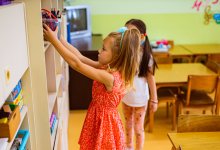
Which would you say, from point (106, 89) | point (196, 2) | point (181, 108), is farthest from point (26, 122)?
point (196, 2)

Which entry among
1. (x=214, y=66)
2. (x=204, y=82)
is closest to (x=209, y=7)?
(x=214, y=66)

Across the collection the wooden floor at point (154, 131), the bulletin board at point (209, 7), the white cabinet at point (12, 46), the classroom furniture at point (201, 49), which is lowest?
the wooden floor at point (154, 131)

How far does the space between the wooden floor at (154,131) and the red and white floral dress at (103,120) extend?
3.81 feet

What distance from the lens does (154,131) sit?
324 centimetres

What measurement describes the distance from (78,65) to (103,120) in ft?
1.35

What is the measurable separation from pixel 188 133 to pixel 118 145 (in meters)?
0.46

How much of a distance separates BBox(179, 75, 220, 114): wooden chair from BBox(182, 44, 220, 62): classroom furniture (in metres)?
1.15

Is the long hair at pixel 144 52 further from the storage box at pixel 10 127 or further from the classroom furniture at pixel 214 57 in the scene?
the classroom furniture at pixel 214 57

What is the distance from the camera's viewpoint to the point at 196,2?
4672 mm

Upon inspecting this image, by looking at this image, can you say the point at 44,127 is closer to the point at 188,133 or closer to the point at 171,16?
the point at 188,133

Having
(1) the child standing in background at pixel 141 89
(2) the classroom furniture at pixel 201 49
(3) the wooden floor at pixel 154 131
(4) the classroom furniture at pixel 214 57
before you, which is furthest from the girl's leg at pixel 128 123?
(4) the classroom furniture at pixel 214 57

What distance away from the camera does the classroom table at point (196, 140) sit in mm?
1558

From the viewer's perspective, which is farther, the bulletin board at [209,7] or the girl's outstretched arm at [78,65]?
the bulletin board at [209,7]

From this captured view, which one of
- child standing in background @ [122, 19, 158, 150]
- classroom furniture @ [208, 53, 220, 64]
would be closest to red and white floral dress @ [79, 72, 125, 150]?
child standing in background @ [122, 19, 158, 150]
